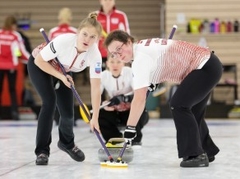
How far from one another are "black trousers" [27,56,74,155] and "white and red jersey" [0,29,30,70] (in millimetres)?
5867

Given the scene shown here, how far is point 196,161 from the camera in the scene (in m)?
3.94

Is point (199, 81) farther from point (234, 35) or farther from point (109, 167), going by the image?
point (234, 35)

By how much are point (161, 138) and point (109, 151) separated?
79.9 inches

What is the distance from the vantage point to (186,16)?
413 inches

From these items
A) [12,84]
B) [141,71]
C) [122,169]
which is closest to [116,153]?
[122,169]

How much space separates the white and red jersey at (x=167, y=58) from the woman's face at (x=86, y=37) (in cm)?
32

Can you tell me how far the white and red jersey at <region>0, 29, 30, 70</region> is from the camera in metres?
10.0

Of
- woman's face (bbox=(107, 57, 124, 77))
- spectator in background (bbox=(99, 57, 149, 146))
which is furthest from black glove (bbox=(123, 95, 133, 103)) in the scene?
woman's face (bbox=(107, 57, 124, 77))

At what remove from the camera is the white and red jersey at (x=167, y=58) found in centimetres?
384

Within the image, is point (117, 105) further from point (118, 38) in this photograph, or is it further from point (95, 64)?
point (118, 38)

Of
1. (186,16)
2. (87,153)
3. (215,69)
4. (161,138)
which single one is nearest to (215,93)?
(186,16)

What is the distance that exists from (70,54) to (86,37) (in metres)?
0.20

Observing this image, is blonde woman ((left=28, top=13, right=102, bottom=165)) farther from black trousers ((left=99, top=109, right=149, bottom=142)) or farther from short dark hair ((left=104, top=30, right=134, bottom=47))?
black trousers ((left=99, top=109, right=149, bottom=142))

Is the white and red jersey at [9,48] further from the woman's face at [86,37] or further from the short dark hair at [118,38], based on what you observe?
the short dark hair at [118,38]
